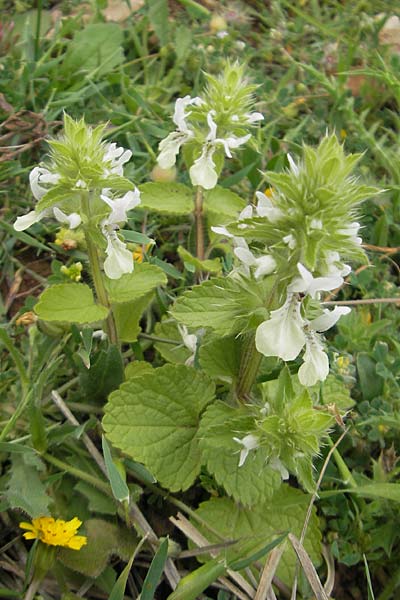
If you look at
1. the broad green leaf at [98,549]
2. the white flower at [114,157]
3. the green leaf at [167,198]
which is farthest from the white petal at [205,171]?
the broad green leaf at [98,549]

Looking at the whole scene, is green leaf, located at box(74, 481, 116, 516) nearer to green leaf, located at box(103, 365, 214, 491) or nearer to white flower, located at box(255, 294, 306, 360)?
green leaf, located at box(103, 365, 214, 491)

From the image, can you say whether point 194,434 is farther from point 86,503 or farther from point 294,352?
point 294,352

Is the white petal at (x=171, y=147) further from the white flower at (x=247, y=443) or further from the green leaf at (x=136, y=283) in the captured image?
Answer: the white flower at (x=247, y=443)

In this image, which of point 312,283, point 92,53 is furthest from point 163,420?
point 92,53

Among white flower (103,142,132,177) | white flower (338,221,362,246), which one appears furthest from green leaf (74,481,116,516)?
white flower (338,221,362,246)

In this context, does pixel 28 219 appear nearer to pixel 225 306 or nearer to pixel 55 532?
pixel 225 306
